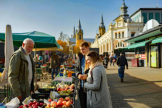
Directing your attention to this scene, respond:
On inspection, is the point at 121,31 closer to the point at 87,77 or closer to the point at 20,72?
the point at 87,77

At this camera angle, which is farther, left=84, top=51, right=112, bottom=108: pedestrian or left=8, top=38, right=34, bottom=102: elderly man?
left=8, top=38, right=34, bottom=102: elderly man

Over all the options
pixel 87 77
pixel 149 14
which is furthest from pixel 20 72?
pixel 149 14

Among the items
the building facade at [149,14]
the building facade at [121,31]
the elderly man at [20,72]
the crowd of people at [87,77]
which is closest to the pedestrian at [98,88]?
the crowd of people at [87,77]

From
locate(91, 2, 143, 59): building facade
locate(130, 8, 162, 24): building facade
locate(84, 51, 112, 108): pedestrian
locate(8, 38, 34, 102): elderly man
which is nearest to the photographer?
locate(84, 51, 112, 108): pedestrian

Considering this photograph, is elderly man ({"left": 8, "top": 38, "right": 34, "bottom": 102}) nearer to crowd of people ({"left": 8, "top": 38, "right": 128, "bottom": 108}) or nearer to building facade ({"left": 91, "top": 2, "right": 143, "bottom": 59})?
crowd of people ({"left": 8, "top": 38, "right": 128, "bottom": 108})

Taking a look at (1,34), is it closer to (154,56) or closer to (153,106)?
(153,106)

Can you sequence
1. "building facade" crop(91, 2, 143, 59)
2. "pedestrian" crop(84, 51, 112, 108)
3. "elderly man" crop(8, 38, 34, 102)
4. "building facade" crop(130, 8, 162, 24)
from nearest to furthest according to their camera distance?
"pedestrian" crop(84, 51, 112, 108) → "elderly man" crop(8, 38, 34, 102) → "building facade" crop(91, 2, 143, 59) → "building facade" crop(130, 8, 162, 24)

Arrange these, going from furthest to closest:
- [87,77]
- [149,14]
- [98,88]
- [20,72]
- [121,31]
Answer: [149,14] < [121,31] < [20,72] < [87,77] < [98,88]

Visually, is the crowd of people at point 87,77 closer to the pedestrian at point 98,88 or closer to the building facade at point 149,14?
the pedestrian at point 98,88

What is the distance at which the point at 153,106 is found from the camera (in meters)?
4.70

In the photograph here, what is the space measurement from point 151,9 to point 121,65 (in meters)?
53.9

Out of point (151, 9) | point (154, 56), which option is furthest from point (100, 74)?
point (151, 9)

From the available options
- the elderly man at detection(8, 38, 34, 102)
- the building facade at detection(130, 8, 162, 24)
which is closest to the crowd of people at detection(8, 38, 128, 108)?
the elderly man at detection(8, 38, 34, 102)

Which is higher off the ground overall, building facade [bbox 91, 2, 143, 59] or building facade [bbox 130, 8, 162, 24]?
building facade [bbox 130, 8, 162, 24]
